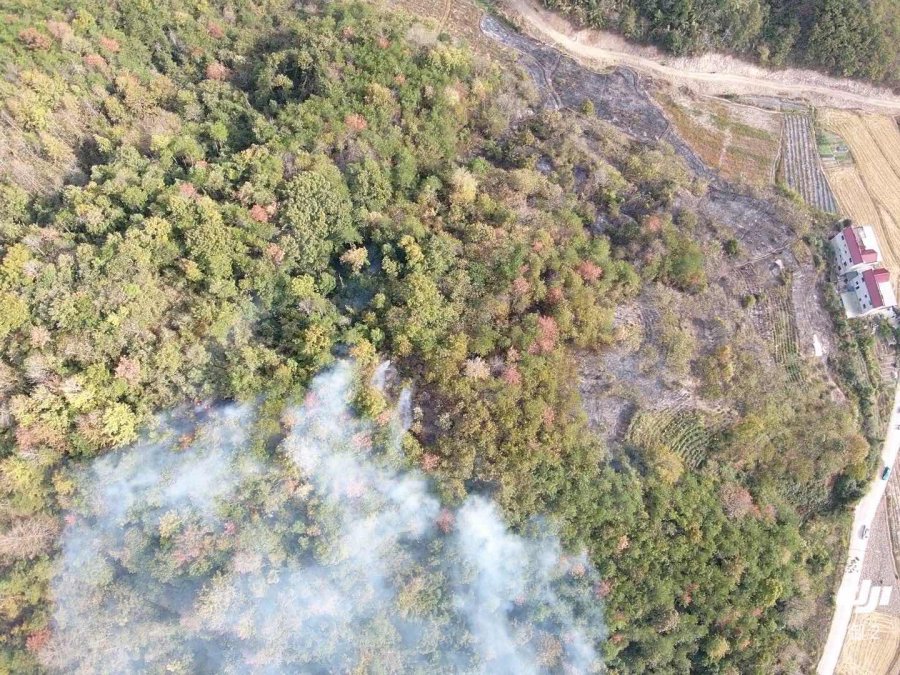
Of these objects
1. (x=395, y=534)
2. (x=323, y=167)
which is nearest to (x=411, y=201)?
(x=323, y=167)

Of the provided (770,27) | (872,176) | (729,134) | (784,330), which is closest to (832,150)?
(872,176)

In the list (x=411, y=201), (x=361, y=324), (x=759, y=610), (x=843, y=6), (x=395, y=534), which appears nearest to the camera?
(x=395, y=534)

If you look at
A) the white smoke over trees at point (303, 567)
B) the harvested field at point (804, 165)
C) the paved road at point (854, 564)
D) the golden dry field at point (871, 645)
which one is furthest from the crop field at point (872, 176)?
the white smoke over trees at point (303, 567)

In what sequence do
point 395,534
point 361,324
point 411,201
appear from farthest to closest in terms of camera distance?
point 411,201 → point 361,324 → point 395,534

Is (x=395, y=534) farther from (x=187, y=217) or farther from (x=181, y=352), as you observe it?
(x=187, y=217)

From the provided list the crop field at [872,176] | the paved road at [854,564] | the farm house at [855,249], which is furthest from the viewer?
the crop field at [872,176]

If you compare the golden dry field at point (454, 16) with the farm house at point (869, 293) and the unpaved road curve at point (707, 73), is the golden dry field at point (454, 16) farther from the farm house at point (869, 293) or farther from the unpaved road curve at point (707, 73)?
the farm house at point (869, 293)

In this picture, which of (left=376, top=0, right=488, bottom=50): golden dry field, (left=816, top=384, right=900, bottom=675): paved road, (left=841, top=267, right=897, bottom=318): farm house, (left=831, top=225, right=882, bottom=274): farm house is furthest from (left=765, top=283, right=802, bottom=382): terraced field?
(left=376, top=0, right=488, bottom=50): golden dry field
